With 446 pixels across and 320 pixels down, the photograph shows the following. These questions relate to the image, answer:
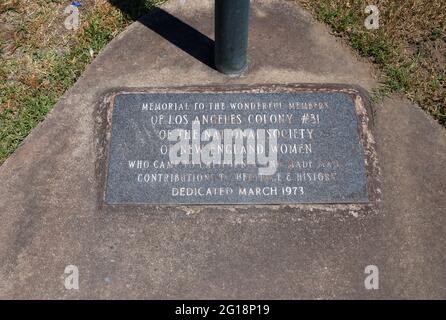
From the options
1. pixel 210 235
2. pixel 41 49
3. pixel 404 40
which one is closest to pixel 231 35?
pixel 210 235

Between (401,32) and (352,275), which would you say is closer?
(352,275)

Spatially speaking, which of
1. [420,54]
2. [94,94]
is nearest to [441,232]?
[420,54]

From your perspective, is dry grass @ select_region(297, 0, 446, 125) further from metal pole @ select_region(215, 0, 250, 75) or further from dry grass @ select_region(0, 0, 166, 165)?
dry grass @ select_region(0, 0, 166, 165)

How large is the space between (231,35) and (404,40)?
1.62 metres

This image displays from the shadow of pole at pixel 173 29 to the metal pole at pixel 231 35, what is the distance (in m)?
0.19

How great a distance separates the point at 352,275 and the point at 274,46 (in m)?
1.97

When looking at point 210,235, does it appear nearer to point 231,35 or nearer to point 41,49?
point 231,35

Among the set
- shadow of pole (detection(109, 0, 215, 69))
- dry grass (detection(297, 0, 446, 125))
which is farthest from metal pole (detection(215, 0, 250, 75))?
dry grass (detection(297, 0, 446, 125))

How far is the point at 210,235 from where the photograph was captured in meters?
3.09

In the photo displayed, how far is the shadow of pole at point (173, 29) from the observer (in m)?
3.89

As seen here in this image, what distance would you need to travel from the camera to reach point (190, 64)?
3.81m

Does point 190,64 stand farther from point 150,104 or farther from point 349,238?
point 349,238

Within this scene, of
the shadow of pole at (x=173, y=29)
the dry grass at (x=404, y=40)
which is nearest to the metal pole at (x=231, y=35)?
the shadow of pole at (x=173, y=29)

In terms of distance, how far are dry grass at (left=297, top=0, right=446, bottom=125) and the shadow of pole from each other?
1.02m
